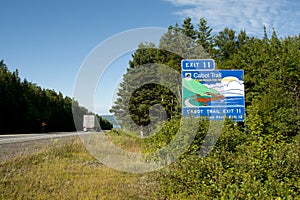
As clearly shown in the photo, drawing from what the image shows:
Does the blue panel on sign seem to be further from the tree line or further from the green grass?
the green grass

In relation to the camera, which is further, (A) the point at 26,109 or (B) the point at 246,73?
(A) the point at 26,109

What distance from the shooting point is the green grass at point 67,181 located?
6.11m

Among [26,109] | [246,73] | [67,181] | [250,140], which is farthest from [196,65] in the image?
[26,109]

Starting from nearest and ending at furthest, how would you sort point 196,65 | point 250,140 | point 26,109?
point 250,140
point 196,65
point 26,109

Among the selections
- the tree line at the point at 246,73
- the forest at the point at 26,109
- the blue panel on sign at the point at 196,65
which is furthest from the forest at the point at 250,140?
the forest at the point at 26,109

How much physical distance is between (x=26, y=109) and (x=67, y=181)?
136 feet

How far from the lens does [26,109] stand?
1779 inches

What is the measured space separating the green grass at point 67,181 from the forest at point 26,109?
29.8 meters

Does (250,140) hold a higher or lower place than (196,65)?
lower

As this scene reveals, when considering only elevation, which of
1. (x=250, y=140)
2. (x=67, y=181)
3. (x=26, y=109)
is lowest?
(x=67, y=181)

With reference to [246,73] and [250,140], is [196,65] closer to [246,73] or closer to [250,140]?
[246,73]

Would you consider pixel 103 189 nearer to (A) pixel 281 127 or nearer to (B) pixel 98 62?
(B) pixel 98 62

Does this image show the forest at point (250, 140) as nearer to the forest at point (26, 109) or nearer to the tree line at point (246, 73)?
the tree line at point (246, 73)

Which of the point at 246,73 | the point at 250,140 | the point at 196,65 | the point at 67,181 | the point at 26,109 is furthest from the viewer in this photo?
the point at 26,109
